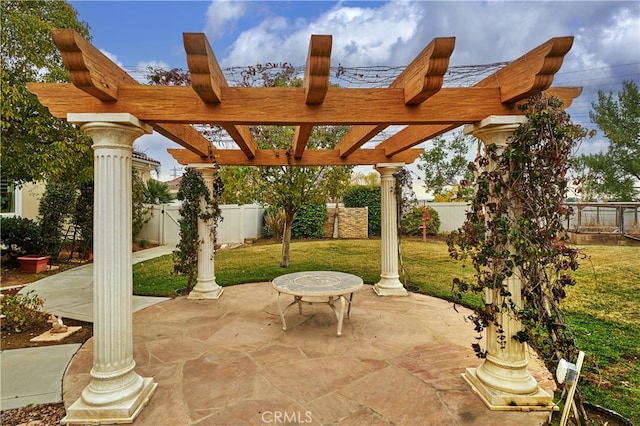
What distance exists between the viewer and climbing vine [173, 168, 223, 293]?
519 centimetres

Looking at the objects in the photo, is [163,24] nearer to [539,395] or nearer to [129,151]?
[129,151]

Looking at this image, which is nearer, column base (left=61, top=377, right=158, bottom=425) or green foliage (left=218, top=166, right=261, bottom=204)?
column base (left=61, top=377, right=158, bottom=425)

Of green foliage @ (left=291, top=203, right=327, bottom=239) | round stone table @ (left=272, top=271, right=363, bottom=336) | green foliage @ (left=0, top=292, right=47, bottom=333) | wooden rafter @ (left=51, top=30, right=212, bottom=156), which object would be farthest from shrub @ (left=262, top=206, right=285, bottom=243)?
wooden rafter @ (left=51, top=30, right=212, bottom=156)

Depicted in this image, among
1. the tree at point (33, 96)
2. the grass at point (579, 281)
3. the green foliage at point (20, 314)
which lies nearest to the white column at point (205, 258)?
the grass at point (579, 281)

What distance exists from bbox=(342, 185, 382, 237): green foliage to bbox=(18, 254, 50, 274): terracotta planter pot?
9.97m

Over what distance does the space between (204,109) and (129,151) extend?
725mm

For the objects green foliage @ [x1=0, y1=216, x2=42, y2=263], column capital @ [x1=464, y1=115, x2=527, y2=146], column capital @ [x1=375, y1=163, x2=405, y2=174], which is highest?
column capital @ [x1=375, y1=163, x2=405, y2=174]

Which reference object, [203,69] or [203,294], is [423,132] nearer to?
[203,69]

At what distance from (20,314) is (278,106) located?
4.31 m

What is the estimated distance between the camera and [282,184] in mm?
7555

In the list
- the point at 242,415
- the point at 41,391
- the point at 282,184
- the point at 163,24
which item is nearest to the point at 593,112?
the point at 282,184

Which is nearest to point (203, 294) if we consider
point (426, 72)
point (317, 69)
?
point (317, 69)

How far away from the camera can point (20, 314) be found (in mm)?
4129

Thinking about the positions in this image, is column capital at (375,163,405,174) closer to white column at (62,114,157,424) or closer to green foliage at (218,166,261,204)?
green foliage at (218,166,261,204)
